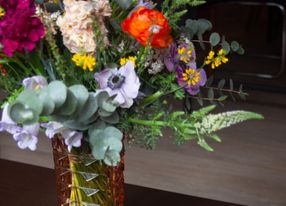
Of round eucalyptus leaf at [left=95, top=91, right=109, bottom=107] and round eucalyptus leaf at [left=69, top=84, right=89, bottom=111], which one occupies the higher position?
round eucalyptus leaf at [left=69, top=84, right=89, bottom=111]

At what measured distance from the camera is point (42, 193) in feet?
3.63

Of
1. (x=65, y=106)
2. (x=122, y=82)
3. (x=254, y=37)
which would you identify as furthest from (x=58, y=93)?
(x=254, y=37)

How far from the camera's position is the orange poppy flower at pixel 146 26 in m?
0.68

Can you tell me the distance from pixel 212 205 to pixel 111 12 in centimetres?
49

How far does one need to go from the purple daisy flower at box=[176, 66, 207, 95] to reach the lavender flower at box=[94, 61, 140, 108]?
102 millimetres

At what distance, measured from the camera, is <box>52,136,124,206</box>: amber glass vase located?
0.82 m

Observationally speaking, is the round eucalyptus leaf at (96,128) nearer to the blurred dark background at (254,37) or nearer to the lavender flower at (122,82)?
the lavender flower at (122,82)

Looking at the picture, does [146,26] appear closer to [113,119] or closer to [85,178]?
[113,119]

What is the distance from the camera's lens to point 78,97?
665mm

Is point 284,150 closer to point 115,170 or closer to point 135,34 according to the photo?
point 115,170

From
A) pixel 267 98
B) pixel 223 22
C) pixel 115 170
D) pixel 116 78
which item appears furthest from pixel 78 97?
pixel 223 22

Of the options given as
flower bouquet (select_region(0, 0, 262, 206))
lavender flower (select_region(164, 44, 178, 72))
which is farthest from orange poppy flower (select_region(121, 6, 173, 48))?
lavender flower (select_region(164, 44, 178, 72))

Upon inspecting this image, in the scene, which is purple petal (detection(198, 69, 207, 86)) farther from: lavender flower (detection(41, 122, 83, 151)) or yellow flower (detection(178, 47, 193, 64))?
lavender flower (detection(41, 122, 83, 151))

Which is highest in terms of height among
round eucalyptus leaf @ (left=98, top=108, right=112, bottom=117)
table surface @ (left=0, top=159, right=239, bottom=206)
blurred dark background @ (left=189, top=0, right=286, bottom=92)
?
round eucalyptus leaf @ (left=98, top=108, right=112, bottom=117)
